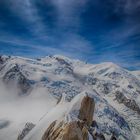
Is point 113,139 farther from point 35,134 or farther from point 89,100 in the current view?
point 35,134

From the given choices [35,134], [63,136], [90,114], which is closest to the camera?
[63,136]

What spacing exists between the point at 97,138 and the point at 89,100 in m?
7.54

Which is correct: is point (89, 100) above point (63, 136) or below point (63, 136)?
above

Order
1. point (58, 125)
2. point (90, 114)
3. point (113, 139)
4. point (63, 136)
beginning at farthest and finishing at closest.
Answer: point (113, 139) → point (90, 114) → point (58, 125) → point (63, 136)

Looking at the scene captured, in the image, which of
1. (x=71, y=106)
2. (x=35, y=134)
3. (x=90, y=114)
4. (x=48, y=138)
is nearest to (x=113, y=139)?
(x=90, y=114)

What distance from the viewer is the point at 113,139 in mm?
65250

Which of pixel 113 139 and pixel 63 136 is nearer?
pixel 63 136

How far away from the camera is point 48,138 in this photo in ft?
127

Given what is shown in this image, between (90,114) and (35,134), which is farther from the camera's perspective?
(90,114)

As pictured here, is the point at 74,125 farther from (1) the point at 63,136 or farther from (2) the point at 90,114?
(2) the point at 90,114

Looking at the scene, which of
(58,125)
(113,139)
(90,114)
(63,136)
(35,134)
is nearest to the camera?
(63,136)

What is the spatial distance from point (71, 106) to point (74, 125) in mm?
15975

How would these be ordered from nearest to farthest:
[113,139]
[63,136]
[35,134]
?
[63,136]
[35,134]
[113,139]

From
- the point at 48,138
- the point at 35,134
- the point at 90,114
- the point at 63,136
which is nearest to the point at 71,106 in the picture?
the point at 90,114
